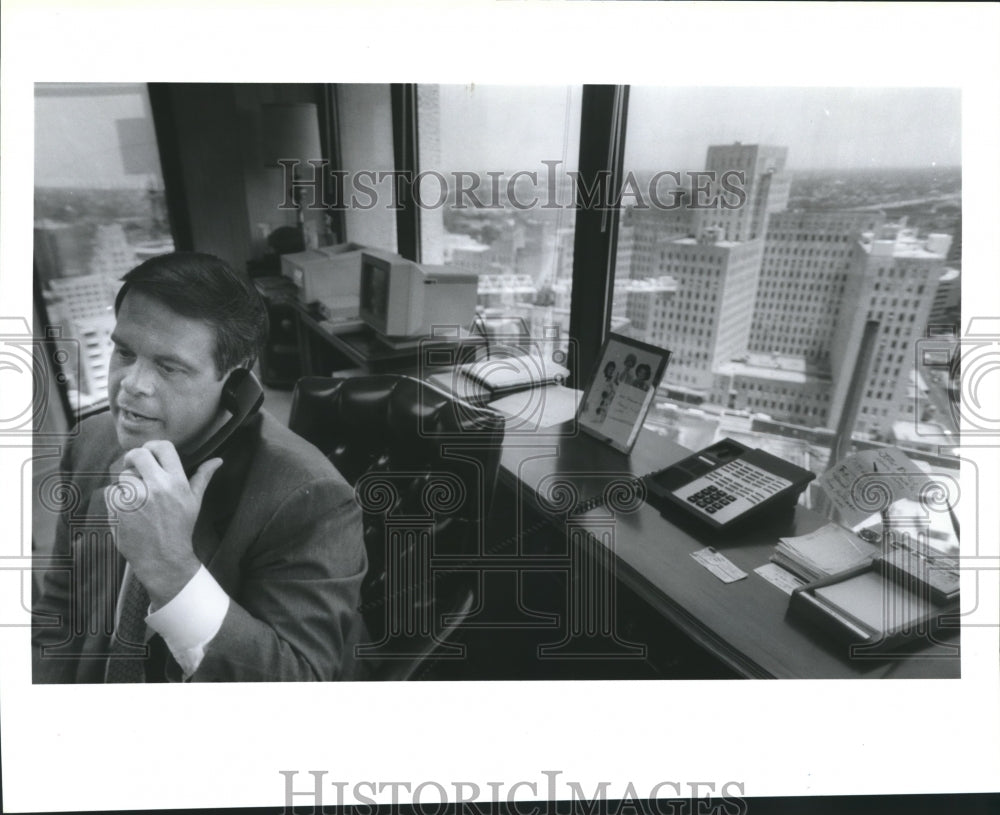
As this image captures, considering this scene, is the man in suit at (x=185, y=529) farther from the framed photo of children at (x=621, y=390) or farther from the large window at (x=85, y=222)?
the framed photo of children at (x=621, y=390)

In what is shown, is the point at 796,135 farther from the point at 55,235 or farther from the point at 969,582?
the point at 55,235

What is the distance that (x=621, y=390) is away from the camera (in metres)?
1.45

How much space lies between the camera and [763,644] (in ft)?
2.97

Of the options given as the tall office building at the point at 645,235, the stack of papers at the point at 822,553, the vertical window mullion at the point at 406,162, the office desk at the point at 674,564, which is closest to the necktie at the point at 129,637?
the office desk at the point at 674,564

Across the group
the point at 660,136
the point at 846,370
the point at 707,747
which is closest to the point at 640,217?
the point at 660,136

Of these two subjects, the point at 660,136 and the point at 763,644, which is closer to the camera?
the point at 763,644

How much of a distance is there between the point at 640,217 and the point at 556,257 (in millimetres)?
257

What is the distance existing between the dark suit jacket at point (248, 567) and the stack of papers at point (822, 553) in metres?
0.79

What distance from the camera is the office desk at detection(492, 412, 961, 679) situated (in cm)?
90

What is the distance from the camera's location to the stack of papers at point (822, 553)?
1018 mm

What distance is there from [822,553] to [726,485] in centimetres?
21
